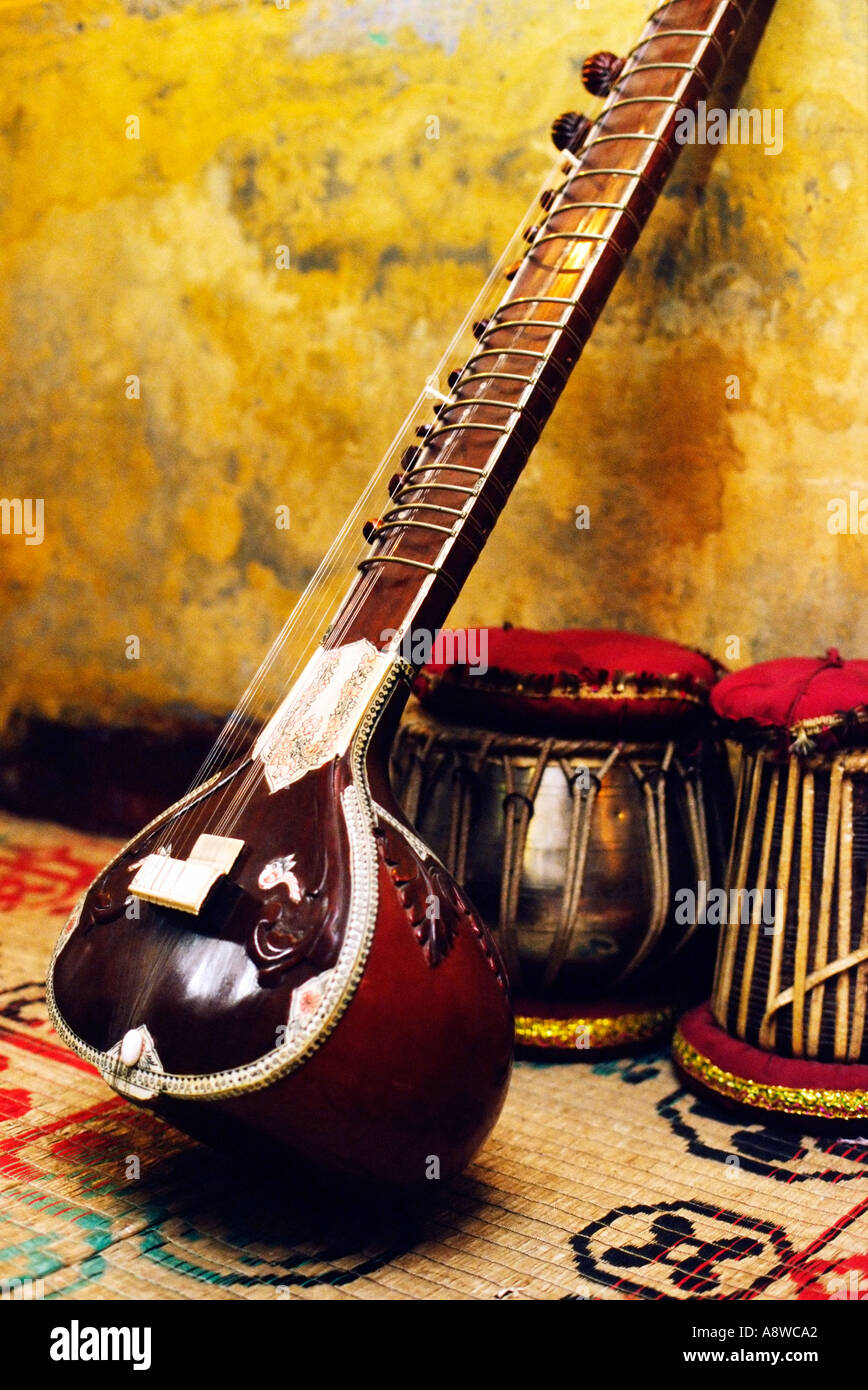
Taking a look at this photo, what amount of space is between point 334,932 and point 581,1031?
997 millimetres

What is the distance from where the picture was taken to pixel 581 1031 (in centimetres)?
257

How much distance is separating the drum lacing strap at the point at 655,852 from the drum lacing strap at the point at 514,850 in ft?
0.63

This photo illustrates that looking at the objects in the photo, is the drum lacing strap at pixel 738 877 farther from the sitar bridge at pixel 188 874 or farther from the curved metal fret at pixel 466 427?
the sitar bridge at pixel 188 874

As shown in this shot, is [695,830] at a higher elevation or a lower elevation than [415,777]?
lower

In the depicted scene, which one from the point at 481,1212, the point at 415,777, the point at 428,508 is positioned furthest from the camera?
the point at 415,777

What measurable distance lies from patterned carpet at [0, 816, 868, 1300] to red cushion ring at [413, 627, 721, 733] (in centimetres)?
71

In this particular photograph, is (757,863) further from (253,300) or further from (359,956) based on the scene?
(253,300)

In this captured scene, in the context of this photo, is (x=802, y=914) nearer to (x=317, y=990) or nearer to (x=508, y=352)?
(x=317, y=990)

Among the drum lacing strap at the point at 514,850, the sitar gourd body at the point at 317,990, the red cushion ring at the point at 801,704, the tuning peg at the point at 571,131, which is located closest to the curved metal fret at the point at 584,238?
the tuning peg at the point at 571,131

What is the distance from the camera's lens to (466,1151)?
183 centimetres

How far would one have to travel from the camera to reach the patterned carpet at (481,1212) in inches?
70.5

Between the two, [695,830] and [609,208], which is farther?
[695,830]

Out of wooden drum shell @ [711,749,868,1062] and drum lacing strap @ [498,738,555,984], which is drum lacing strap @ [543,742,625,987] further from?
wooden drum shell @ [711,749,868,1062]

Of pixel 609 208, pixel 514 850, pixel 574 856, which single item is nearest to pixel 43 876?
pixel 514 850
